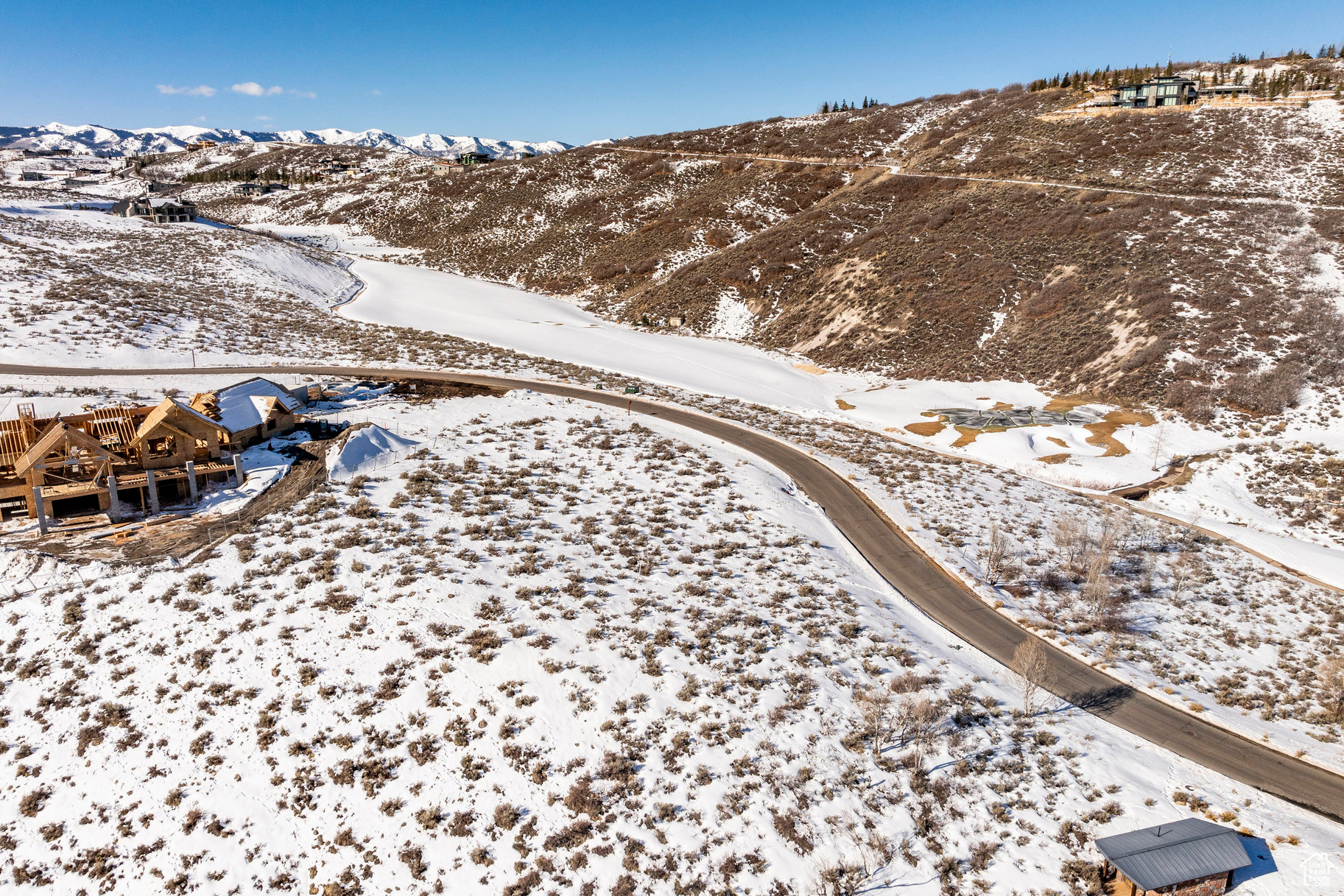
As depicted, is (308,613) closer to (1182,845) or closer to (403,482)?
(403,482)

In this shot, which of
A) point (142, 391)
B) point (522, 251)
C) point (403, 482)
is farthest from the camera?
point (522, 251)

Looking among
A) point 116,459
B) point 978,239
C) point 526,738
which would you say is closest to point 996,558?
point 526,738

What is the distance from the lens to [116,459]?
23.2 metres

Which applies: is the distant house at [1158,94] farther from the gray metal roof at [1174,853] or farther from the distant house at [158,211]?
the distant house at [158,211]

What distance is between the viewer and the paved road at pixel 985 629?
666 inches

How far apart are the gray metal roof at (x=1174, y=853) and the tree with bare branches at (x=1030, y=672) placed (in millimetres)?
4552

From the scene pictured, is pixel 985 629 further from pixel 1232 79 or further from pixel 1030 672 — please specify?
pixel 1232 79

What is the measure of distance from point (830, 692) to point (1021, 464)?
2550 cm

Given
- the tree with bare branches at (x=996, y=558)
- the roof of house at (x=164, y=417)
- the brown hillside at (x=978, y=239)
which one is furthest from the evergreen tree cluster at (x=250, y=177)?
the tree with bare branches at (x=996, y=558)

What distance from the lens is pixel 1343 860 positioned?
46.3ft

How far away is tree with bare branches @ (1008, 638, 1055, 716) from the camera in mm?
18469

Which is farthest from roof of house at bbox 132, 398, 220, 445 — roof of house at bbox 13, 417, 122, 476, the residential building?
the residential building

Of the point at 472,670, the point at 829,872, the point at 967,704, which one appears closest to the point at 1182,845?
the point at 967,704

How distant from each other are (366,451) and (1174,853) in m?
29.6
